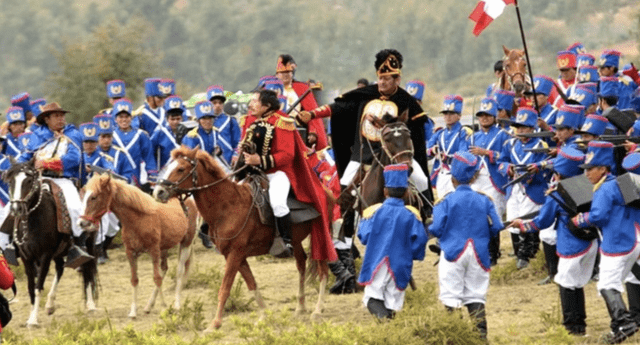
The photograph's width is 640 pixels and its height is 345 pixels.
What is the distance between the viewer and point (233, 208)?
14242mm

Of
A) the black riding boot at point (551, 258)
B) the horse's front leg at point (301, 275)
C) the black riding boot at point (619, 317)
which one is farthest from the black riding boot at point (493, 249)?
the black riding boot at point (619, 317)

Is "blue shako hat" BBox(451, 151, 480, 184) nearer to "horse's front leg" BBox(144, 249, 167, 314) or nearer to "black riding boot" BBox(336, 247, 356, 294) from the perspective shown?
"black riding boot" BBox(336, 247, 356, 294)

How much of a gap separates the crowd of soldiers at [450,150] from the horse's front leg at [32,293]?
0.55 metres

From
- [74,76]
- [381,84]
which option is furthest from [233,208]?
[74,76]

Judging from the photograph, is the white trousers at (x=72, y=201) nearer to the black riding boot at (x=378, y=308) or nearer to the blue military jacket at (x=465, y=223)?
the black riding boot at (x=378, y=308)

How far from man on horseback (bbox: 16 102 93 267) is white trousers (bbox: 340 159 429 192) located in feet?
10.7

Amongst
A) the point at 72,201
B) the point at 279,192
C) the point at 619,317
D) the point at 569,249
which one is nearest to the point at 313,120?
the point at 72,201

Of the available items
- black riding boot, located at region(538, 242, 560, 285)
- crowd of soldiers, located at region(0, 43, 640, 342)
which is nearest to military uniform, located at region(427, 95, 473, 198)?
crowd of soldiers, located at region(0, 43, 640, 342)

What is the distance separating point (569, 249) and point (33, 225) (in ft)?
22.0

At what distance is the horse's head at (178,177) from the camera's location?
13945 millimetres

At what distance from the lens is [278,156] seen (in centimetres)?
1434

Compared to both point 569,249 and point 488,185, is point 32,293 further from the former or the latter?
point 569,249

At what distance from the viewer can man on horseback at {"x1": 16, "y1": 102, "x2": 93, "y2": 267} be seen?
1611 centimetres

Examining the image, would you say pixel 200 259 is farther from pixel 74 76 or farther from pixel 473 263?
pixel 74 76
